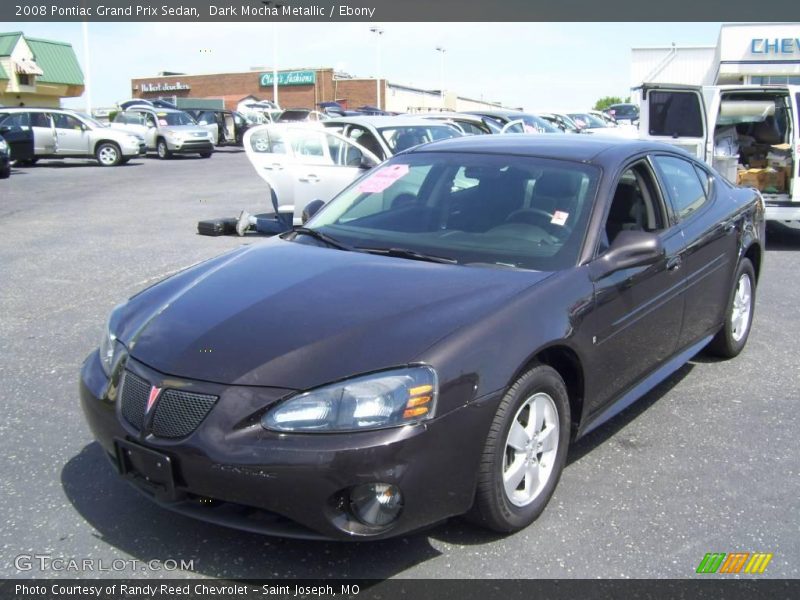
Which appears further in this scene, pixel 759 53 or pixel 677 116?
pixel 759 53

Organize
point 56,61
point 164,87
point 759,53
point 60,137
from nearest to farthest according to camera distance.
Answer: point 60,137, point 759,53, point 56,61, point 164,87

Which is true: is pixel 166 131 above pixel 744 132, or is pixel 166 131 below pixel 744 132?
below

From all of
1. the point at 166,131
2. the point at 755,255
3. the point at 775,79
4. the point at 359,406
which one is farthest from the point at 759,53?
the point at 359,406

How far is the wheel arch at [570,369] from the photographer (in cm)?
344

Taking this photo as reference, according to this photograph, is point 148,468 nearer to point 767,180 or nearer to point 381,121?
point 381,121

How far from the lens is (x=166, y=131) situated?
91.1ft

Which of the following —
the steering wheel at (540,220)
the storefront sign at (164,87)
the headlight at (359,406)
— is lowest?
the headlight at (359,406)

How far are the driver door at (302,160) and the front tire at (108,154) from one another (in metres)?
14.9

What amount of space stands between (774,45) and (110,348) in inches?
1420

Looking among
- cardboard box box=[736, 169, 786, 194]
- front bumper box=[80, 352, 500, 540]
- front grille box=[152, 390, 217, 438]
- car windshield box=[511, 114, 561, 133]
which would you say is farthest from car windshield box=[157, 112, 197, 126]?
front bumper box=[80, 352, 500, 540]

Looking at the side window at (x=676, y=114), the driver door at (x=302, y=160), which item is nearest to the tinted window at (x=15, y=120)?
the driver door at (x=302, y=160)

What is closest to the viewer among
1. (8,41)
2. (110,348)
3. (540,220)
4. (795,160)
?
(110,348)

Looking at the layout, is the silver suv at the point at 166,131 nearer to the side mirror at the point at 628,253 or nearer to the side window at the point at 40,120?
the side window at the point at 40,120

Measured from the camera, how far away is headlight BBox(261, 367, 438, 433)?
2.78m
